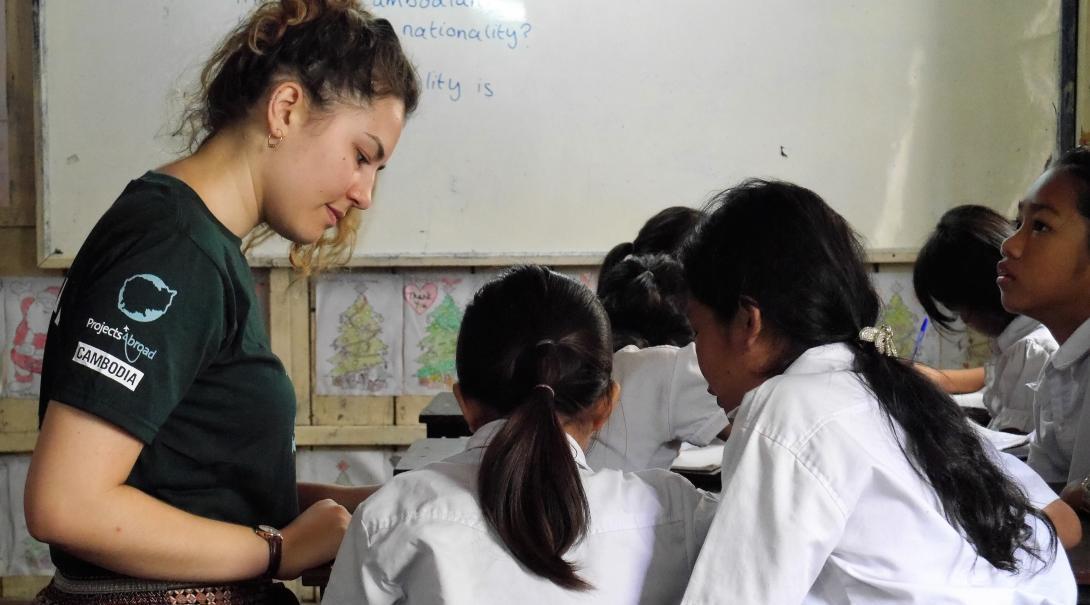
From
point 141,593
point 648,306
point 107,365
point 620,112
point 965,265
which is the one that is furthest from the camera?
point 620,112

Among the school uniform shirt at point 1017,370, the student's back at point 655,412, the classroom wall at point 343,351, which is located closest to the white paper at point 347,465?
the classroom wall at point 343,351

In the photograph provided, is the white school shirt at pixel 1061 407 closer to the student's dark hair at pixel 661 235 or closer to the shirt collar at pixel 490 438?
the student's dark hair at pixel 661 235

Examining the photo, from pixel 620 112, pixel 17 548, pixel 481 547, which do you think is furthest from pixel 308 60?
pixel 17 548

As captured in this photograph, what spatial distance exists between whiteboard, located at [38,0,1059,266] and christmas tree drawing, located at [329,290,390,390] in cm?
20

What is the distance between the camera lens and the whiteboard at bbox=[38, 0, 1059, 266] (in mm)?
3131

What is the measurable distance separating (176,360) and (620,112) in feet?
7.87

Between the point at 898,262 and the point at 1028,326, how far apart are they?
0.75 metres

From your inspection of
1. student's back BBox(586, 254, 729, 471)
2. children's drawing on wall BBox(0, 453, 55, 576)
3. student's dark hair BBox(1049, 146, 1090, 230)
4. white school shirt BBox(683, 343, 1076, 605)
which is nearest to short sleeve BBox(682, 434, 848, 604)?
white school shirt BBox(683, 343, 1076, 605)

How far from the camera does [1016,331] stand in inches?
99.2

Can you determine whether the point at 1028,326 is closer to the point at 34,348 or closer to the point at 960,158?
the point at 960,158

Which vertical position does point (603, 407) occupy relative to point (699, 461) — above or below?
above

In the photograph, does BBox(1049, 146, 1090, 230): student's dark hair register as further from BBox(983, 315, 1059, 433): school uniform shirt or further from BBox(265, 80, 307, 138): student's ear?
BBox(265, 80, 307, 138): student's ear

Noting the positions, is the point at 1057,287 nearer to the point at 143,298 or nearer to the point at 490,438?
the point at 490,438

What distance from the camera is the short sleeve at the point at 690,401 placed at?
75.7 inches
